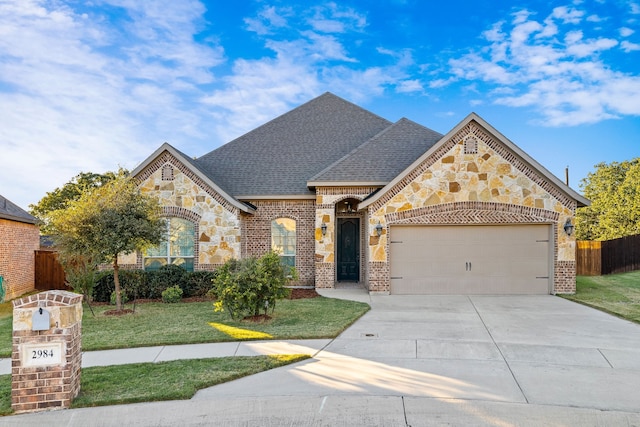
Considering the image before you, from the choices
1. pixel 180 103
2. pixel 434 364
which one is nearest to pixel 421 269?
pixel 434 364

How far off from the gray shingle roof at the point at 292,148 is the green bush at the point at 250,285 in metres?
6.45

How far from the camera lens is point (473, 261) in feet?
46.1

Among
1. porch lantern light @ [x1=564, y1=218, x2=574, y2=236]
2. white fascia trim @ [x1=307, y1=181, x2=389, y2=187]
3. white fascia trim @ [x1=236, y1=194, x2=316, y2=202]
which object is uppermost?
white fascia trim @ [x1=307, y1=181, x2=389, y2=187]

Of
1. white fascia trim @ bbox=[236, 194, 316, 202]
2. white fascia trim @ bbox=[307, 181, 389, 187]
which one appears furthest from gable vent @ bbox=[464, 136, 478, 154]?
white fascia trim @ bbox=[236, 194, 316, 202]

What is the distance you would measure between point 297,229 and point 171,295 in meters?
5.16

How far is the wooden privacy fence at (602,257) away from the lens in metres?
19.8

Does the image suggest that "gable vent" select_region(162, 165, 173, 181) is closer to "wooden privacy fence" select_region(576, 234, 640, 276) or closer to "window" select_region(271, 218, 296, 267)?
"window" select_region(271, 218, 296, 267)

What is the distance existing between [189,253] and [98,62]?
22.4 feet

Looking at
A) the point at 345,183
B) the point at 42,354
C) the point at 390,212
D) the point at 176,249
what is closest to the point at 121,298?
the point at 176,249

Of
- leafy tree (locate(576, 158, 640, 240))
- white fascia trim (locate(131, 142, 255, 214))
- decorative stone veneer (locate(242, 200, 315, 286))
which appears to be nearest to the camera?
white fascia trim (locate(131, 142, 255, 214))

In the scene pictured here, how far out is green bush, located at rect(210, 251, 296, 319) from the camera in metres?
9.41

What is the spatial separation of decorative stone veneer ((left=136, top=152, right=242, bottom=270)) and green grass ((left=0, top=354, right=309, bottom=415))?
27.3ft

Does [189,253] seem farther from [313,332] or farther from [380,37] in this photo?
[380,37]

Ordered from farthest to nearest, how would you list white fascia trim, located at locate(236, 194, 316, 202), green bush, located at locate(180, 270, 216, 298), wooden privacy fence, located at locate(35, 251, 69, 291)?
1. wooden privacy fence, located at locate(35, 251, 69, 291)
2. white fascia trim, located at locate(236, 194, 316, 202)
3. green bush, located at locate(180, 270, 216, 298)
